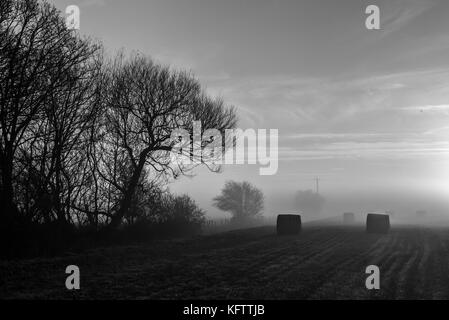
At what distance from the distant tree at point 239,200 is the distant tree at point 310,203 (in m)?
65.7

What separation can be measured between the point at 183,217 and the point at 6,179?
15.9 metres

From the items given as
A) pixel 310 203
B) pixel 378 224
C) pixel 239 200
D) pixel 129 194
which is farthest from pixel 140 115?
pixel 310 203

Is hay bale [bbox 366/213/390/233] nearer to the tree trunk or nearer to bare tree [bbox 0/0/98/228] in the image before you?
the tree trunk

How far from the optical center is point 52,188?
20.5 m

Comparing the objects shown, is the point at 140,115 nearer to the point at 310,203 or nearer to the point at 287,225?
the point at 287,225

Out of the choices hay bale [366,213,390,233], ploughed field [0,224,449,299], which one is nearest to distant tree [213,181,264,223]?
hay bale [366,213,390,233]

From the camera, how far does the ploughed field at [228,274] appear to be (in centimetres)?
1084

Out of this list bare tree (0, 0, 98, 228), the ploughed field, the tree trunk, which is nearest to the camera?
the ploughed field

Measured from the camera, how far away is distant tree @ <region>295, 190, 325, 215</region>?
6132 inches

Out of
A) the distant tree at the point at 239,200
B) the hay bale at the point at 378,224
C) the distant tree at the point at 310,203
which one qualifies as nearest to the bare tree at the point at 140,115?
the hay bale at the point at 378,224

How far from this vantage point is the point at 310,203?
156 m

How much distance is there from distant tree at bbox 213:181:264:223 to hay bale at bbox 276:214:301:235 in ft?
184
